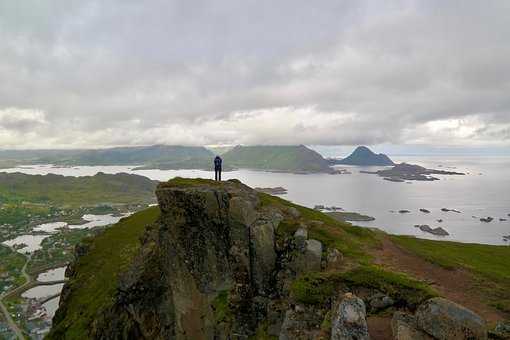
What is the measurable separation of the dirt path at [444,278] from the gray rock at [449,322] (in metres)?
5.55

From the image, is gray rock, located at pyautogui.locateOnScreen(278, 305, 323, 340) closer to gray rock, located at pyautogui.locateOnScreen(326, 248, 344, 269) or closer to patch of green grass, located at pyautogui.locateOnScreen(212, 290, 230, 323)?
gray rock, located at pyautogui.locateOnScreen(326, 248, 344, 269)

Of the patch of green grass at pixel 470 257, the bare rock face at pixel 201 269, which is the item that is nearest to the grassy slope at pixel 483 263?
the patch of green grass at pixel 470 257

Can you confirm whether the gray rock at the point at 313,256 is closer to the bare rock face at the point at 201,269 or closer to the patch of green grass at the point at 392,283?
the patch of green grass at the point at 392,283

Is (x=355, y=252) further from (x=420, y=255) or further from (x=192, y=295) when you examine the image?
(x=192, y=295)

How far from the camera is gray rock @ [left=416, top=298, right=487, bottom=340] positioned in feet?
53.3

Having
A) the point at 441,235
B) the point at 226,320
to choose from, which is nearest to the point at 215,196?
the point at 226,320

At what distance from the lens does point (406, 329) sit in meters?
17.8

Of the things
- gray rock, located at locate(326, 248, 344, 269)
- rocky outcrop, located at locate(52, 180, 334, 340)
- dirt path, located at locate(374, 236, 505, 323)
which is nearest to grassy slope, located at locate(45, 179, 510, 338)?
gray rock, located at locate(326, 248, 344, 269)

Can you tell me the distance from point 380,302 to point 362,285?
2.07 m

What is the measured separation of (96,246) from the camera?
70875mm

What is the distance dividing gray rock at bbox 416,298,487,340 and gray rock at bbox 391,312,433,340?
1.00 ft

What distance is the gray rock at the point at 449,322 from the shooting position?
53.3 ft

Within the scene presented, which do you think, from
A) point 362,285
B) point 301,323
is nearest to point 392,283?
point 362,285

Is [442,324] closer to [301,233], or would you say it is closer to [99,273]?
[301,233]
